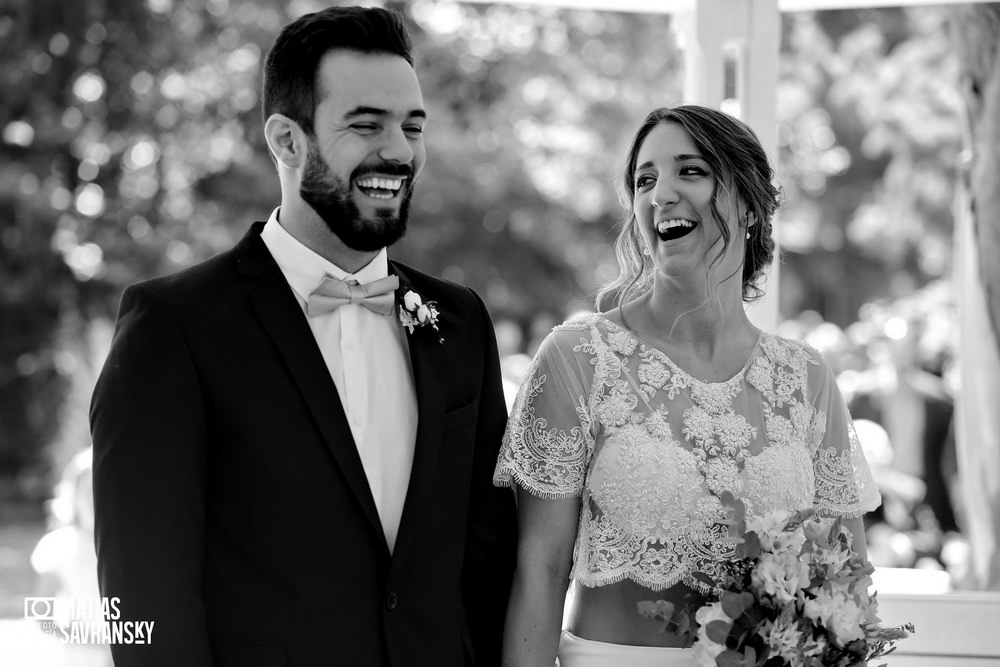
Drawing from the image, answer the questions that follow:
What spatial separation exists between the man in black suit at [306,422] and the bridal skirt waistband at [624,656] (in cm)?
29

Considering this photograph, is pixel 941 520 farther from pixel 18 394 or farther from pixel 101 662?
pixel 18 394

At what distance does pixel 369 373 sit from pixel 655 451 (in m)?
0.75

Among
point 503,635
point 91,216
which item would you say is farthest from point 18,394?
point 503,635

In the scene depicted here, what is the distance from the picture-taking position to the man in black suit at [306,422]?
2.34 meters

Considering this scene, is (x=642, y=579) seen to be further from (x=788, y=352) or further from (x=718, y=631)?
(x=788, y=352)

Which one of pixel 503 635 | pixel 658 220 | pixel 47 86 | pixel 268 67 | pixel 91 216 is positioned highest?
pixel 47 86

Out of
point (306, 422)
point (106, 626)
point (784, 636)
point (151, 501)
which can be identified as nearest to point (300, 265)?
point (306, 422)

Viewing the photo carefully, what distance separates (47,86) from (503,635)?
1309cm

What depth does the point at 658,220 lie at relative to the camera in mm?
3014

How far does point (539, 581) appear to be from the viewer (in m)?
2.85

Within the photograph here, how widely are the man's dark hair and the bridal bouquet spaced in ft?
4.28

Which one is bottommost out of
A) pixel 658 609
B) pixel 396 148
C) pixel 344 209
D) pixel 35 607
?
pixel 35 607

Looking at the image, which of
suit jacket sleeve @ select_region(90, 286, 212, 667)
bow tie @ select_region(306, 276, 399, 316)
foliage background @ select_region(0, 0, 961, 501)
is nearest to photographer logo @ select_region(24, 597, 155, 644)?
suit jacket sleeve @ select_region(90, 286, 212, 667)

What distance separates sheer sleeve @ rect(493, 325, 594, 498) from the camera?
2.87 m
